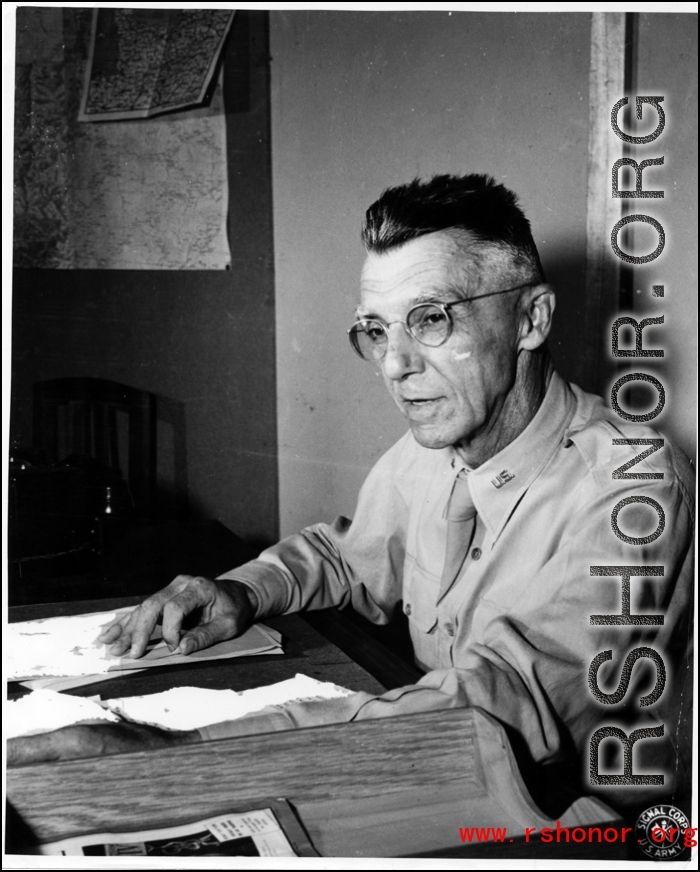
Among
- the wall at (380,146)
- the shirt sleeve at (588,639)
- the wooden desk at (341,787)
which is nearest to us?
the wooden desk at (341,787)

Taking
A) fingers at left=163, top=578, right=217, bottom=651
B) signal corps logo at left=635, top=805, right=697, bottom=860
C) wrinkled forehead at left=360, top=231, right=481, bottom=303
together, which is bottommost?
signal corps logo at left=635, top=805, right=697, bottom=860

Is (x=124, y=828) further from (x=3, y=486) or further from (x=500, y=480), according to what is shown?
(x=500, y=480)

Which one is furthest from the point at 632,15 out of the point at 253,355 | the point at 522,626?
the point at 522,626

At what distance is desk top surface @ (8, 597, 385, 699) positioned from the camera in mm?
1085

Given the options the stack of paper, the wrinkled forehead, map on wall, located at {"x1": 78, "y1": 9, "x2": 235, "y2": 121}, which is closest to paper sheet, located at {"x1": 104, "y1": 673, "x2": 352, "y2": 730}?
the stack of paper

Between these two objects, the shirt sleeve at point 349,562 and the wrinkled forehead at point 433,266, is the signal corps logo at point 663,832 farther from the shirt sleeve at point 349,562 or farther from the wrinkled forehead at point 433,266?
the wrinkled forehead at point 433,266

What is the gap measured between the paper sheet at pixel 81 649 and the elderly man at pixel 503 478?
0.08 ft

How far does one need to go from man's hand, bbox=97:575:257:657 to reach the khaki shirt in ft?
0.13

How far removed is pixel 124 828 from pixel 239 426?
0.66 meters

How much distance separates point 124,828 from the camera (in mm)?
871

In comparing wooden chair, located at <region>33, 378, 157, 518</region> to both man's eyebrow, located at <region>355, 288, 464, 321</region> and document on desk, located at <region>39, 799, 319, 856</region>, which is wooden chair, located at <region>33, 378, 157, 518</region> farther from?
document on desk, located at <region>39, 799, 319, 856</region>

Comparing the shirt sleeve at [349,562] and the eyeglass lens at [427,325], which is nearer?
the eyeglass lens at [427,325]

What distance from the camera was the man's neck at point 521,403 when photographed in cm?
122

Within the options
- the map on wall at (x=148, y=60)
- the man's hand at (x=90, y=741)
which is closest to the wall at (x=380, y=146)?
the map on wall at (x=148, y=60)
